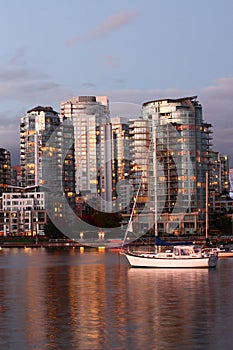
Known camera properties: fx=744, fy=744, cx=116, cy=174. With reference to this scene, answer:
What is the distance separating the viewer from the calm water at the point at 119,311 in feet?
120

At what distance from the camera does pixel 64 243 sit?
170 m

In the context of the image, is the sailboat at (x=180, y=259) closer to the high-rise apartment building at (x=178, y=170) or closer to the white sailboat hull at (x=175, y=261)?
the white sailboat hull at (x=175, y=261)

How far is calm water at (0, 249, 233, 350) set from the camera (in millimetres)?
36531

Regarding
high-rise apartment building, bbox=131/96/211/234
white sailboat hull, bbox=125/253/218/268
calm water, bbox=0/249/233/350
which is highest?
high-rise apartment building, bbox=131/96/211/234

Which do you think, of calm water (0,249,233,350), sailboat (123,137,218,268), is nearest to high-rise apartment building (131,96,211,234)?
sailboat (123,137,218,268)

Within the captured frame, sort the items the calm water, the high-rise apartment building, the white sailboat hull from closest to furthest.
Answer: the calm water, the white sailboat hull, the high-rise apartment building

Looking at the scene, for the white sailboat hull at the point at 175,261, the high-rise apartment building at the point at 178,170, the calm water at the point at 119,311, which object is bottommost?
the calm water at the point at 119,311

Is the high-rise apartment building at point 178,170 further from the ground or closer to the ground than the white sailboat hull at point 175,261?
further from the ground

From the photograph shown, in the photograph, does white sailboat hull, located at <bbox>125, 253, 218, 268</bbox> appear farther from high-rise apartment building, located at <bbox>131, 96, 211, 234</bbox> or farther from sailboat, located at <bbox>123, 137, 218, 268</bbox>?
high-rise apartment building, located at <bbox>131, 96, 211, 234</bbox>

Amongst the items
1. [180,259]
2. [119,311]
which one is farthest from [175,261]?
[119,311]

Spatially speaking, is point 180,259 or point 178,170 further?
point 178,170

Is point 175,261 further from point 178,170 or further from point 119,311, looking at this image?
point 178,170

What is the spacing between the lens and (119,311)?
4644 cm

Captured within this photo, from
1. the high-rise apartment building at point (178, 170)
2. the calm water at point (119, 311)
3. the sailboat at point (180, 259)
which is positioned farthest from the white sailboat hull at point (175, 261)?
the high-rise apartment building at point (178, 170)
